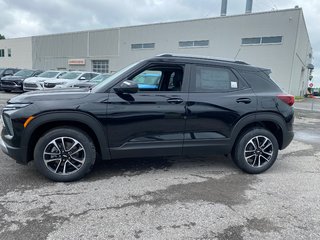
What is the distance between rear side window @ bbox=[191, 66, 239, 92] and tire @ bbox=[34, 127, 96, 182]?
183 centimetres

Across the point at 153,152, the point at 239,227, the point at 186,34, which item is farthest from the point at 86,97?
the point at 186,34

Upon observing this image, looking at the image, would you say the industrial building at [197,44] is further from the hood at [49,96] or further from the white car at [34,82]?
the hood at [49,96]

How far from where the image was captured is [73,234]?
2.50 metres

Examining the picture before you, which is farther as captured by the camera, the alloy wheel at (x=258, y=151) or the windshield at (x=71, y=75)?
the windshield at (x=71, y=75)

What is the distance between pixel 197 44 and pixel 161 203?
26.2 meters

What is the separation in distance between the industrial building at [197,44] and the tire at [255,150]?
643 inches

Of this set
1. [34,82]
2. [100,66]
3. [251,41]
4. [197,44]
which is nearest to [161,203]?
[34,82]

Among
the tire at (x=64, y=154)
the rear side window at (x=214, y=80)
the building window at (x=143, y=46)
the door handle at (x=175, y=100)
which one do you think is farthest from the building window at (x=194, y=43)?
the tire at (x=64, y=154)

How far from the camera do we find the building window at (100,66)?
34625 millimetres

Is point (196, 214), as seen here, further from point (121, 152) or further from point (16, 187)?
point (16, 187)

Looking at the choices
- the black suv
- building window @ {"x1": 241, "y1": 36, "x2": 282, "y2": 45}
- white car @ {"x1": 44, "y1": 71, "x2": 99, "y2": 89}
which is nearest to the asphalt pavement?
the black suv

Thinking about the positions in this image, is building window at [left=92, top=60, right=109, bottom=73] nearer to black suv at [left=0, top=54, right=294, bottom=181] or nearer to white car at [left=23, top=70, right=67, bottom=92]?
white car at [left=23, top=70, right=67, bottom=92]

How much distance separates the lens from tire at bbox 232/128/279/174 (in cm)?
423

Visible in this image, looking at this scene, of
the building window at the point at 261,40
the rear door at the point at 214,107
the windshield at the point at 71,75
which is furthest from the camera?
the building window at the point at 261,40
